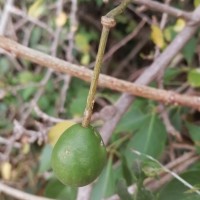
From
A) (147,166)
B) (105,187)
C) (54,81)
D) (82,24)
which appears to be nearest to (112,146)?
(105,187)

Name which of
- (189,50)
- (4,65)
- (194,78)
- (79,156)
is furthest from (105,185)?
(4,65)

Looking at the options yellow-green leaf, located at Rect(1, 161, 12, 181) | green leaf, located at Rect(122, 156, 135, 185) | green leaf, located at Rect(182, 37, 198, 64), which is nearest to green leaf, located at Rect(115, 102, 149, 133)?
green leaf, located at Rect(122, 156, 135, 185)

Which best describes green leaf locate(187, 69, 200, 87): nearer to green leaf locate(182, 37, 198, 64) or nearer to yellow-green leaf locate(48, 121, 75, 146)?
green leaf locate(182, 37, 198, 64)

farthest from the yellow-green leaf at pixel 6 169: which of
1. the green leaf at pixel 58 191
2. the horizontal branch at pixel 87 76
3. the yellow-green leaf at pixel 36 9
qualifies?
the horizontal branch at pixel 87 76

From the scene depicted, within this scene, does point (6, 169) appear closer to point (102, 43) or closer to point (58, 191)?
point (58, 191)

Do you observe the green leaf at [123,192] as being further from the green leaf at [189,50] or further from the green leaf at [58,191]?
the green leaf at [189,50]

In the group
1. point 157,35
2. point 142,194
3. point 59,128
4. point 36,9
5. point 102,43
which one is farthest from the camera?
point 36,9

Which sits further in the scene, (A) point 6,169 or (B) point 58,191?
(A) point 6,169
